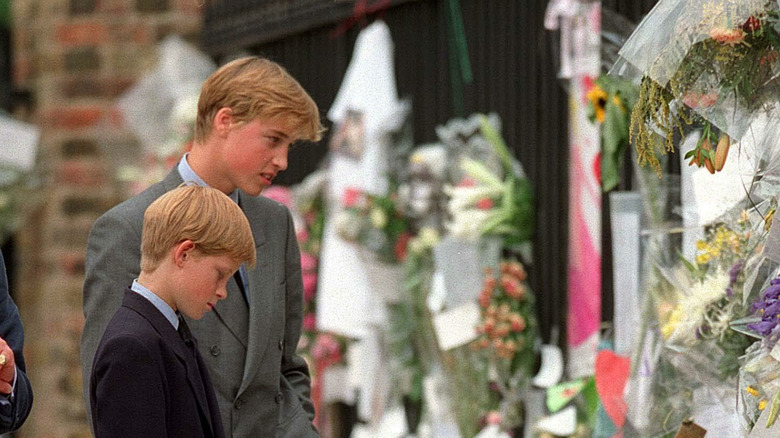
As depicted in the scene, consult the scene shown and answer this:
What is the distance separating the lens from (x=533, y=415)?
14.6 ft

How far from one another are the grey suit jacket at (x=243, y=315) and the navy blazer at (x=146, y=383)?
266mm

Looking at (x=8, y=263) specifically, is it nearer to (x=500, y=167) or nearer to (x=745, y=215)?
(x=500, y=167)

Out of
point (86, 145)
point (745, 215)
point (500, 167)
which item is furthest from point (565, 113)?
point (86, 145)

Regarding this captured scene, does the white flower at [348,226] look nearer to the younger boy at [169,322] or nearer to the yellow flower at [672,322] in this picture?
the yellow flower at [672,322]

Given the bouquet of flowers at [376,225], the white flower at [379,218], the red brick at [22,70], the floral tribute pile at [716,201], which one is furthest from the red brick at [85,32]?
the floral tribute pile at [716,201]

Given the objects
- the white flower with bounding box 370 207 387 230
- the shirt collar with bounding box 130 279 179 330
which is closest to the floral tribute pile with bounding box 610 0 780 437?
the shirt collar with bounding box 130 279 179 330

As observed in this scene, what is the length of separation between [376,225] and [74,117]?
2.68m

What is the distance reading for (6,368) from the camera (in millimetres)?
2455

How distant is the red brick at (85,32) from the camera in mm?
7129

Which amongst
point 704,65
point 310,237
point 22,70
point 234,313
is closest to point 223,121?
point 234,313

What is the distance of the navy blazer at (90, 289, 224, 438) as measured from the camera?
7.05 feet

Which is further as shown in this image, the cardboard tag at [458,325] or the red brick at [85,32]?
the red brick at [85,32]

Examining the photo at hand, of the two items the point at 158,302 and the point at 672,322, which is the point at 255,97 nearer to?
the point at 158,302

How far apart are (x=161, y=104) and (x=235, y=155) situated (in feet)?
13.9
